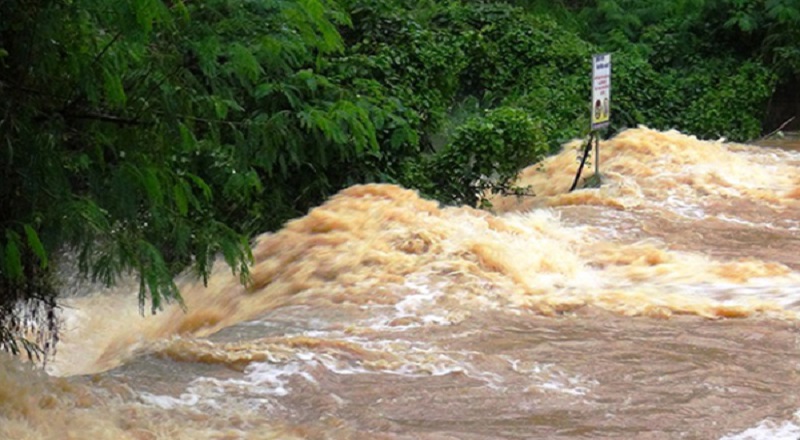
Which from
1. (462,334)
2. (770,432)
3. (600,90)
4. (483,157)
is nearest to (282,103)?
(483,157)

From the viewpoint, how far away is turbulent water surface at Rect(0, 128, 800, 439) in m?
6.05

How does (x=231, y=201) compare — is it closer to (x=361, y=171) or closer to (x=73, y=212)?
(x=361, y=171)

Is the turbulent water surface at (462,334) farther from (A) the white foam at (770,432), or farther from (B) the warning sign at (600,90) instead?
(B) the warning sign at (600,90)

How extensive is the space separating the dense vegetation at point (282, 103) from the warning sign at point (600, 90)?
3.05 feet

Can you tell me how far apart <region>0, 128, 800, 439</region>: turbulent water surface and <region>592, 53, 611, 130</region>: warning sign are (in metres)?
0.86

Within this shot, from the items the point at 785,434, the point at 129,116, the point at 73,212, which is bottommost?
the point at 785,434

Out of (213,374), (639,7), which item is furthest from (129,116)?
(639,7)

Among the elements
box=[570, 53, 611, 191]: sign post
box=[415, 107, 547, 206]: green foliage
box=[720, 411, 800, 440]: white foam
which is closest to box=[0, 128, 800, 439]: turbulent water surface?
box=[720, 411, 800, 440]: white foam

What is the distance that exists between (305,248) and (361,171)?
3058 mm

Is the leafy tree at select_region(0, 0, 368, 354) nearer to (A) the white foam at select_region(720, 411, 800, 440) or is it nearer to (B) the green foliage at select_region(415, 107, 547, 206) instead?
(A) the white foam at select_region(720, 411, 800, 440)

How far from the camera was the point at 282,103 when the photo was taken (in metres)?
12.1

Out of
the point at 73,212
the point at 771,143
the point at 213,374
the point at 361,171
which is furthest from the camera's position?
the point at 771,143

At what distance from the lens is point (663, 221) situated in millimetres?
11680

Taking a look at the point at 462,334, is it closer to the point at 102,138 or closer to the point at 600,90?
the point at 102,138
